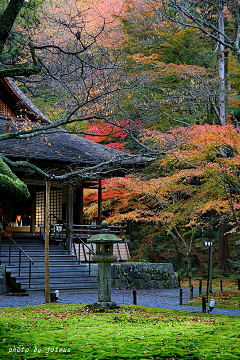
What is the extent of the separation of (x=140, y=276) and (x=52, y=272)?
3585 millimetres

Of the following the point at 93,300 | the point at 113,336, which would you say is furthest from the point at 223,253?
the point at 113,336

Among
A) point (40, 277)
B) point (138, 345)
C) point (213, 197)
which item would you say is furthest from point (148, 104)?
point (138, 345)

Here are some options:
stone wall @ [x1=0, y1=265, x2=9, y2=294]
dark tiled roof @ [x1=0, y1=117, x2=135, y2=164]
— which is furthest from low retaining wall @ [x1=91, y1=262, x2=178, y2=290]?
dark tiled roof @ [x1=0, y1=117, x2=135, y2=164]

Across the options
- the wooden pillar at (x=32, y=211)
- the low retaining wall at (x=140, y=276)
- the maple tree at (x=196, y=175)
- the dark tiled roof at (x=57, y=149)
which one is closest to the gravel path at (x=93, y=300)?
the low retaining wall at (x=140, y=276)

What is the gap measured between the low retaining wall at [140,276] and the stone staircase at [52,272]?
0.88m

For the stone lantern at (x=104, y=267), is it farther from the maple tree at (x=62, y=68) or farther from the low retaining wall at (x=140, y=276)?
the low retaining wall at (x=140, y=276)

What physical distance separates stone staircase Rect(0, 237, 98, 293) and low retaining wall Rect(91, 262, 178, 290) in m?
0.88

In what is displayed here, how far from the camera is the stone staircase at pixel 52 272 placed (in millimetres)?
14435

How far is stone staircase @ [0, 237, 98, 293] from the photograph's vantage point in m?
14.4

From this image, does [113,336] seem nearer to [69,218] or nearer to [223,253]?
[69,218]

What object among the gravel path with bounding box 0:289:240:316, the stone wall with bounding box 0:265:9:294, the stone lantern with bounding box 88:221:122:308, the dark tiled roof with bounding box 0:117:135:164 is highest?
the dark tiled roof with bounding box 0:117:135:164

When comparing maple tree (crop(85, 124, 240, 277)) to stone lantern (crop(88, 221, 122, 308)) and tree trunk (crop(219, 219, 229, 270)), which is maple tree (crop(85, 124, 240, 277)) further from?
tree trunk (crop(219, 219, 229, 270))

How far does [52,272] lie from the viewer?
1549 cm

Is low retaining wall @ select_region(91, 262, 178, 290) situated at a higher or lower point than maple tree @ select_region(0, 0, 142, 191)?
lower
